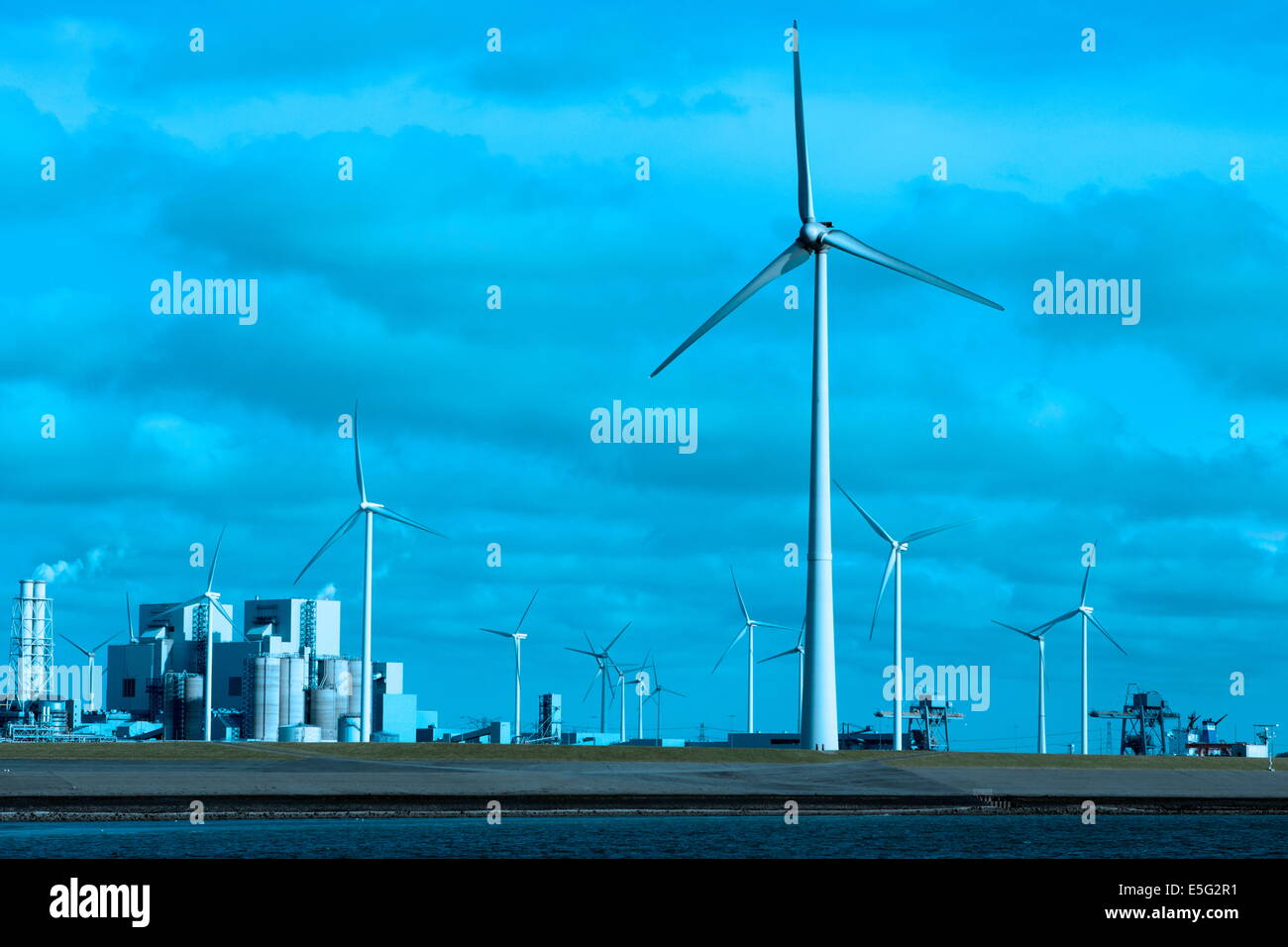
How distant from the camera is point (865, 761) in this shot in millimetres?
79125

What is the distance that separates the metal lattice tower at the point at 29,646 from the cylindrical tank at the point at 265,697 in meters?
43.5

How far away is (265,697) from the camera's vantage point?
169 metres

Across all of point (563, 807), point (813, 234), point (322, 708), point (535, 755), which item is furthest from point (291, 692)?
point (563, 807)

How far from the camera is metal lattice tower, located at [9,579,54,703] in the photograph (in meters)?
196

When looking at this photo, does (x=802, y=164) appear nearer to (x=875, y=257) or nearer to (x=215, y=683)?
(x=875, y=257)

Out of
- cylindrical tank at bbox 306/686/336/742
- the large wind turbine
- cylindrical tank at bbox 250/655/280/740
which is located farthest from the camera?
cylindrical tank at bbox 306/686/336/742

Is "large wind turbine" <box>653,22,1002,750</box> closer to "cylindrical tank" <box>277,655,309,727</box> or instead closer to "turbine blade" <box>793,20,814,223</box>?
"turbine blade" <box>793,20,814,223</box>

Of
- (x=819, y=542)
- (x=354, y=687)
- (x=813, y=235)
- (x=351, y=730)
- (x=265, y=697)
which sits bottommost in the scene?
(x=351, y=730)

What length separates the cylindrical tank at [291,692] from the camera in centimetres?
17038

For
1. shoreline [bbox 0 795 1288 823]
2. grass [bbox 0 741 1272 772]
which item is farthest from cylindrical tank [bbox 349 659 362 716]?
shoreline [bbox 0 795 1288 823]

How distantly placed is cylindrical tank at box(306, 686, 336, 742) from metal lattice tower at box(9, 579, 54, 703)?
150 feet

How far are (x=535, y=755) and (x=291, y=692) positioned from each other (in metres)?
95.5

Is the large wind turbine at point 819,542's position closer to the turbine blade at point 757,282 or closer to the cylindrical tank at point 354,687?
the turbine blade at point 757,282
